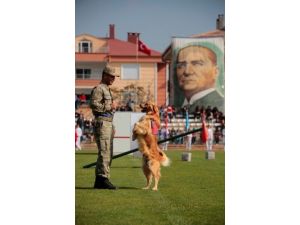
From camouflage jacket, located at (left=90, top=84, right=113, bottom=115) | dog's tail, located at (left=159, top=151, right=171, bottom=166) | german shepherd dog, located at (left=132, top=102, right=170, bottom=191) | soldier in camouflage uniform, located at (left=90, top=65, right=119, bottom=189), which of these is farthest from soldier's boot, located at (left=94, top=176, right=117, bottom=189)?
camouflage jacket, located at (left=90, top=84, right=113, bottom=115)

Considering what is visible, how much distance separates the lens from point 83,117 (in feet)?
46.4

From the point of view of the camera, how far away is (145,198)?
1392 cm

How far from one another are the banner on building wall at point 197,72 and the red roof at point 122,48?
0.27 m

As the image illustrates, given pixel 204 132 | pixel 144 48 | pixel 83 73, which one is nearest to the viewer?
pixel 83 73

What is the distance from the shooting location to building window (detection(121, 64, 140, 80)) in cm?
1408

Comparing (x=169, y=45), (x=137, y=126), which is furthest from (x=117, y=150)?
(x=169, y=45)

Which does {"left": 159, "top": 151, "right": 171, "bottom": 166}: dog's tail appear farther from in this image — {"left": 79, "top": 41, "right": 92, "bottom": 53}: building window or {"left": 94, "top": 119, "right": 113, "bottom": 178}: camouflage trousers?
{"left": 79, "top": 41, "right": 92, "bottom": 53}: building window

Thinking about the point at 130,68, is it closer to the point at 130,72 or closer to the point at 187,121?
the point at 130,72

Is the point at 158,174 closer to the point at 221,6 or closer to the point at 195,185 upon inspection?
the point at 195,185

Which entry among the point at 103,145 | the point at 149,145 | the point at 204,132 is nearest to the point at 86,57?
the point at 103,145

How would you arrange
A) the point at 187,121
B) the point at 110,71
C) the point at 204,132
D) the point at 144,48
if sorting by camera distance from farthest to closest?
1. the point at 204,132
2. the point at 187,121
3. the point at 144,48
4. the point at 110,71

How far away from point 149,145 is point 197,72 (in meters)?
0.95
